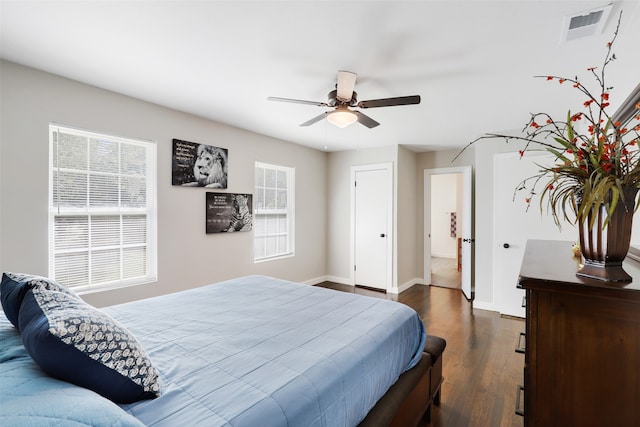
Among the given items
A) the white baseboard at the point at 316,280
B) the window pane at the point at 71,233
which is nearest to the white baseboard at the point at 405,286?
the white baseboard at the point at 316,280

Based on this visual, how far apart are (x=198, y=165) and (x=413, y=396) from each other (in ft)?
10.6

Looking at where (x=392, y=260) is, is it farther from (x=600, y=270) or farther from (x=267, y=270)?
(x=600, y=270)

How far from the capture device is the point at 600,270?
3.27 ft

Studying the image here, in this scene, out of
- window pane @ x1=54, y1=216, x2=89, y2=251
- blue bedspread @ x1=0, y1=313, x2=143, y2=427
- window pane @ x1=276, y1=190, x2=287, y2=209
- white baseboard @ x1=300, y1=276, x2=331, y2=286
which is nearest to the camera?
blue bedspread @ x1=0, y1=313, x2=143, y2=427

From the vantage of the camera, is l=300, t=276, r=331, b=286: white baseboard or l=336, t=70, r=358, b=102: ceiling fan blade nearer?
l=336, t=70, r=358, b=102: ceiling fan blade

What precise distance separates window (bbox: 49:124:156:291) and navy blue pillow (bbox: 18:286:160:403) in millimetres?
2034

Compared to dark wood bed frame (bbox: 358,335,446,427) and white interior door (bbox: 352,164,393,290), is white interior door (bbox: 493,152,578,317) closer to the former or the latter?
white interior door (bbox: 352,164,393,290)

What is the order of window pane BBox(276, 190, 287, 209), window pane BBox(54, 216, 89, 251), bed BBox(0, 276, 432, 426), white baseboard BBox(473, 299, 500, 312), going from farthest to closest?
window pane BBox(276, 190, 287, 209) → white baseboard BBox(473, 299, 500, 312) → window pane BBox(54, 216, 89, 251) → bed BBox(0, 276, 432, 426)

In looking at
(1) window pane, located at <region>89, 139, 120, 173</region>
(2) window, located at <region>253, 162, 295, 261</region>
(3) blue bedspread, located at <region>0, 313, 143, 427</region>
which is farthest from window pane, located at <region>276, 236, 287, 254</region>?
(3) blue bedspread, located at <region>0, 313, 143, 427</region>

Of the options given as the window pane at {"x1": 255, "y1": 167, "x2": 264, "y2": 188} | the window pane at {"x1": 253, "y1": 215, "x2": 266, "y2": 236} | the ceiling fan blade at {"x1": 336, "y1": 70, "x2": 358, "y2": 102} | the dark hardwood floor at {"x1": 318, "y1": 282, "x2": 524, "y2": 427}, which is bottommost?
the dark hardwood floor at {"x1": 318, "y1": 282, "x2": 524, "y2": 427}

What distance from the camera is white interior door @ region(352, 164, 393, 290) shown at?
507 cm

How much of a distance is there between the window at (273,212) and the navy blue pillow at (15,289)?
10.5 feet

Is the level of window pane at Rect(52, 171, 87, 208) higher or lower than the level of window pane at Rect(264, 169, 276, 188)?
lower

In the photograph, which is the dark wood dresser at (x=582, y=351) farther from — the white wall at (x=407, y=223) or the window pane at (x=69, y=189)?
the white wall at (x=407, y=223)
